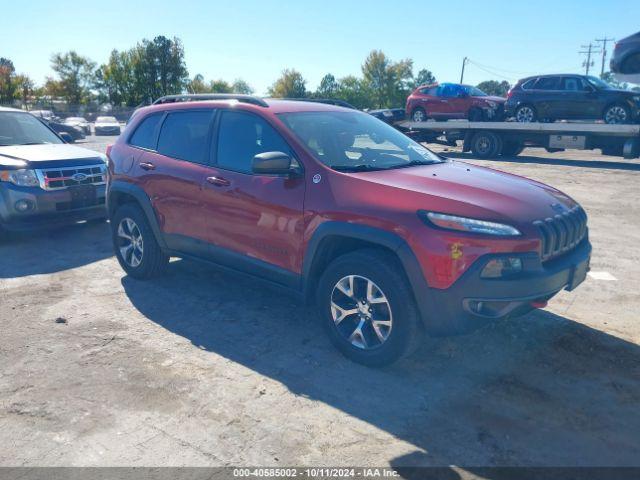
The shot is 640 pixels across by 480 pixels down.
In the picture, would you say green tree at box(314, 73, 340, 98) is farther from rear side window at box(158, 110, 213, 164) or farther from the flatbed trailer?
rear side window at box(158, 110, 213, 164)

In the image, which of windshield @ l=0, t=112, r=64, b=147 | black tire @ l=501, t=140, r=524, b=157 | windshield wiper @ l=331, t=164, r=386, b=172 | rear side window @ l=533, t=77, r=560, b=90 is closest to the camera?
windshield wiper @ l=331, t=164, r=386, b=172

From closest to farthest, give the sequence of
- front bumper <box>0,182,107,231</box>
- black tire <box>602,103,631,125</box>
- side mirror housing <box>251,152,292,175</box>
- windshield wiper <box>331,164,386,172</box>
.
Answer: side mirror housing <box>251,152,292,175</box>
windshield wiper <box>331,164,386,172</box>
front bumper <box>0,182,107,231</box>
black tire <box>602,103,631,125</box>

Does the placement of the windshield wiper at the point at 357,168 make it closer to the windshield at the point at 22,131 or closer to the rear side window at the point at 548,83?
the windshield at the point at 22,131

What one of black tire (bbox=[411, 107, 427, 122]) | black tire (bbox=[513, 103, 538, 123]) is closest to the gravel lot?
black tire (bbox=[513, 103, 538, 123])

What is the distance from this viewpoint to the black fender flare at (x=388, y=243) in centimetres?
340

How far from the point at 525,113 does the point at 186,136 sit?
14.1 meters

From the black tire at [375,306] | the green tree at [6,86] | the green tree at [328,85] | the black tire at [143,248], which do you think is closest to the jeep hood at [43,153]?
the black tire at [143,248]

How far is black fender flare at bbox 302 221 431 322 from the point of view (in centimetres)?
340

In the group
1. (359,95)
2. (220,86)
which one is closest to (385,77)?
(359,95)

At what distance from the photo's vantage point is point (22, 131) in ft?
25.9

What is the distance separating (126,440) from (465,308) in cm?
212

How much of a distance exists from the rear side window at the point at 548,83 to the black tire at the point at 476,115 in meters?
2.03

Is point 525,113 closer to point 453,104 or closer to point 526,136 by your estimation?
point 526,136

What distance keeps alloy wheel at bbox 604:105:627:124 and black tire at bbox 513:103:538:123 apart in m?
2.00
